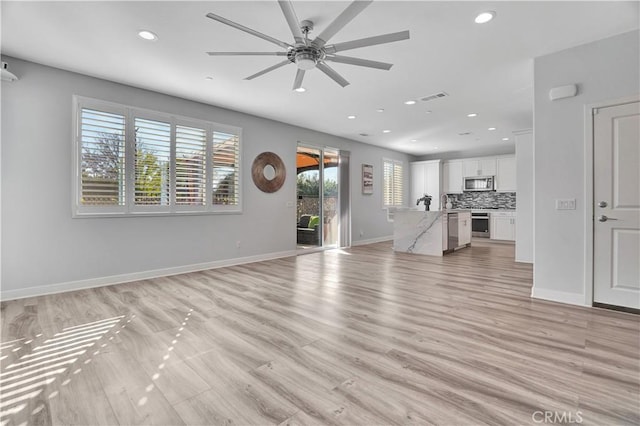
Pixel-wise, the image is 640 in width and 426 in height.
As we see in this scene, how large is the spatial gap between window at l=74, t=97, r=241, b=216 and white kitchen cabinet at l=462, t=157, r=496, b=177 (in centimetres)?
722

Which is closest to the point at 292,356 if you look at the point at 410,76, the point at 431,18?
the point at 431,18

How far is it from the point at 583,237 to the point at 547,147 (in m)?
1.05

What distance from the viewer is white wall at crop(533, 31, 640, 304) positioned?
310cm

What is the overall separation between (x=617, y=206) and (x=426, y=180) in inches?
280

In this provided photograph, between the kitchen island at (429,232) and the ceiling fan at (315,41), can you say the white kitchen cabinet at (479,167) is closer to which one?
the kitchen island at (429,232)

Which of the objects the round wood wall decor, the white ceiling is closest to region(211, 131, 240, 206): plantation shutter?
the round wood wall decor

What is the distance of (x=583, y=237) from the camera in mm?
3256

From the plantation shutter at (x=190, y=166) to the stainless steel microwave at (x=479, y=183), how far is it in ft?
25.8

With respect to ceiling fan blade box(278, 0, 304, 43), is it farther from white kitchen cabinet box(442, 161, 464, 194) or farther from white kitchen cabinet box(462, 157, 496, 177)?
white kitchen cabinet box(442, 161, 464, 194)

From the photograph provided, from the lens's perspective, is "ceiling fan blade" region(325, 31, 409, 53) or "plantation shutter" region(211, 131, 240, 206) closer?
"ceiling fan blade" region(325, 31, 409, 53)

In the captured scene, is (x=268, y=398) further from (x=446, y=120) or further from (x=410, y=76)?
(x=446, y=120)

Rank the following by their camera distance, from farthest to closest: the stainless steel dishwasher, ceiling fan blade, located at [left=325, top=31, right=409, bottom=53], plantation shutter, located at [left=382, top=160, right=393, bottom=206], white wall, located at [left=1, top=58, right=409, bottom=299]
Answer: plantation shutter, located at [left=382, top=160, right=393, bottom=206] < the stainless steel dishwasher < white wall, located at [left=1, top=58, right=409, bottom=299] < ceiling fan blade, located at [left=325, top=31, right=409, bottom=53]

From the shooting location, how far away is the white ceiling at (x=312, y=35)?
2707mm

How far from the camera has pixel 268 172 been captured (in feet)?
20.4
